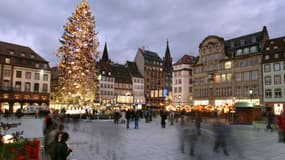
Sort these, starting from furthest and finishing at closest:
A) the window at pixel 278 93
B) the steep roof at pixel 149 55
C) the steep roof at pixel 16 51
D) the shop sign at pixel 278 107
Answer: the steep roof at pixel 149 55 < the steep roof at pixel 16 51 < the window at pixel 278 93 < the shop sign at pixel 278 107

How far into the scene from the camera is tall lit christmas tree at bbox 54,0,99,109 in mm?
30516

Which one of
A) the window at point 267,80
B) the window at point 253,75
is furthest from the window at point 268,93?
the window at point 253,75

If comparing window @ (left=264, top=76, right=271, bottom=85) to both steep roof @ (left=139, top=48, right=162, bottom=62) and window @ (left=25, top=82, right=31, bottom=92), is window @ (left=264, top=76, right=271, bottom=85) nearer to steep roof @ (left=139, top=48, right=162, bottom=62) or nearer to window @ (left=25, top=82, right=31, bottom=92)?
window @ (left=25, top=82, right=31, bottom=92)

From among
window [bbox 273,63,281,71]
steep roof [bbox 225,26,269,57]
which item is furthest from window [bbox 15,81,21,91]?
window [bbox 273,63,281,71]

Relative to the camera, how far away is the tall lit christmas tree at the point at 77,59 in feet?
100

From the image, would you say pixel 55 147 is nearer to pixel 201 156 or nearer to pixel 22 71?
pixel 201 156

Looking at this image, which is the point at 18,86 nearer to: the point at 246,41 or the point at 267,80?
the point at 246,41

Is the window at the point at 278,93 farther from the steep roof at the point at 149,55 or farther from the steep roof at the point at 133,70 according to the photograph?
the steep roof at the point at 149,55

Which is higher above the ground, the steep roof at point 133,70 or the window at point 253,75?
the steep roof at point 133,70

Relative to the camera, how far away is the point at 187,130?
10500 millimetres

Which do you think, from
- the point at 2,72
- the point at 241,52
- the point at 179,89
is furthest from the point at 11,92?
the point at 241,52

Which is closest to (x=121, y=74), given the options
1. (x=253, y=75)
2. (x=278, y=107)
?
(x=253, y=75)

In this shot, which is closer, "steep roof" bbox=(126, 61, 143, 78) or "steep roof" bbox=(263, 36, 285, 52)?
"steep roof" bbox=(263, 36, 285, 52)

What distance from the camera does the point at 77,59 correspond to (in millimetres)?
30719
